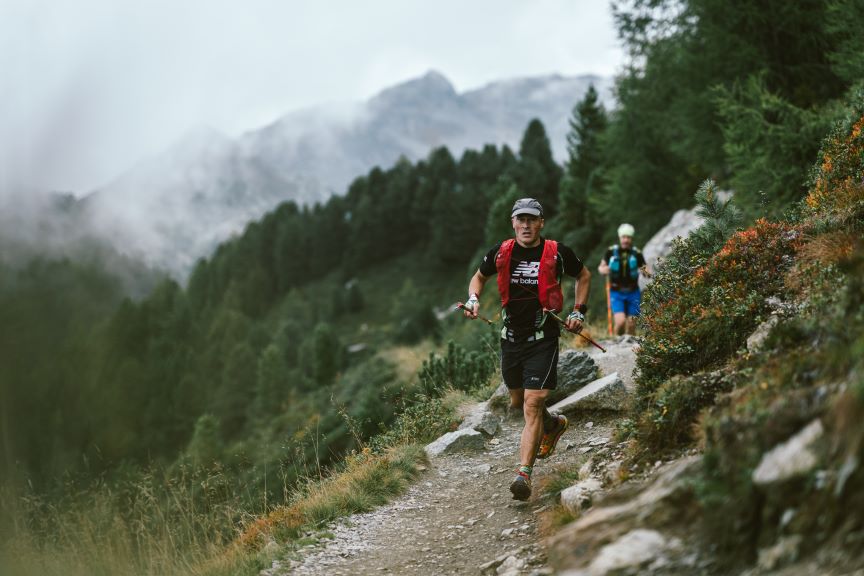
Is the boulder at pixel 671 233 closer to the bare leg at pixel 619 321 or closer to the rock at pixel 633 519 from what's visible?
the bare leg at pixel 619 321

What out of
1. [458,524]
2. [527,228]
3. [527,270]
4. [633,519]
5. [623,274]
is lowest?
[458,524]

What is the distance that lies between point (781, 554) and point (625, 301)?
9.91 m

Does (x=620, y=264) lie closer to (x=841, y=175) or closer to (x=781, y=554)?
(x=841, y=175)

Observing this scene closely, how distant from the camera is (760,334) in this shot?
5574mm

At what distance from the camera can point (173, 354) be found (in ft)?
349

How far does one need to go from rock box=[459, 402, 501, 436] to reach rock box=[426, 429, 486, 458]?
19 centimetres

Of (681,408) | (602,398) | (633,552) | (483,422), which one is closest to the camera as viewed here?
(633,552)

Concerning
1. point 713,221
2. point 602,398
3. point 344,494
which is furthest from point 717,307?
point 344,494

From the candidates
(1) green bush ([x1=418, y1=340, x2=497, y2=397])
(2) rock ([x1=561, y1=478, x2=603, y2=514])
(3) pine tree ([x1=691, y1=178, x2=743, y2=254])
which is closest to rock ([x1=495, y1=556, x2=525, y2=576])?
(2) rock ([x1=561, y1=478, x2=603, y2=514])

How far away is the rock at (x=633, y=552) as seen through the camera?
11.3 ft

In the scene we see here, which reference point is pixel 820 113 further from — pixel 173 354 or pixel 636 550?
pixel 173 354

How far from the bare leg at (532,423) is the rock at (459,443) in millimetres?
2352

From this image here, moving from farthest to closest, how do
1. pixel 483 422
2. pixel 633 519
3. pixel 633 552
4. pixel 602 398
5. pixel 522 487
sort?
pixel 483 422 → pixel 602 398 → pixel 522 487 → pixel 633 519 → pixel 633 552

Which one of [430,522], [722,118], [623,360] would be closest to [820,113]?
[722,118]
